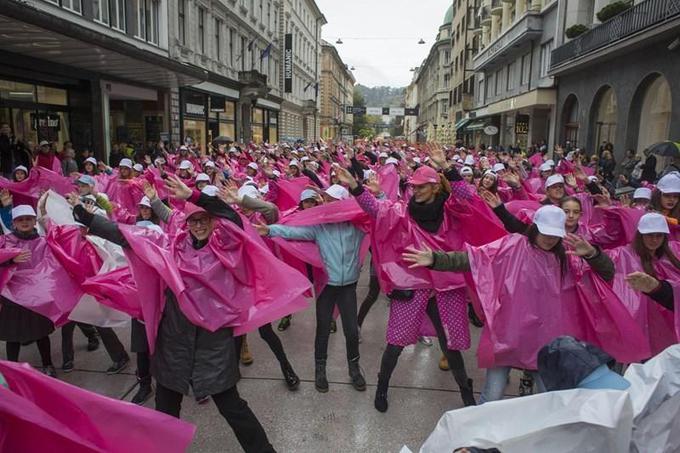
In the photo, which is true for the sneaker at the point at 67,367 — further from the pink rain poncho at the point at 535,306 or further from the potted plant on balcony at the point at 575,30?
the potted plant on balcony at the point at 575,30

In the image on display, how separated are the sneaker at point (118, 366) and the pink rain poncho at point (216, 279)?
1.83m

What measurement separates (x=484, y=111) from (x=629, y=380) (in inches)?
1557

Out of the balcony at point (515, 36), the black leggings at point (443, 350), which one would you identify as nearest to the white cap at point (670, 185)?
the black leggings at point (443, 350)

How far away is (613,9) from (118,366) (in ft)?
62.5

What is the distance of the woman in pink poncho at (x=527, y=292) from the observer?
139 inches

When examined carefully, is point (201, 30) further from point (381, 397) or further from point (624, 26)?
point (381, 397)

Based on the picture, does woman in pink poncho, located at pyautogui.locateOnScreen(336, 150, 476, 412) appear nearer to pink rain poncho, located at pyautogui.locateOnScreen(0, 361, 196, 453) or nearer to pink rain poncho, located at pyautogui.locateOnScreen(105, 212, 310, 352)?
pink rain poncho, located at pyautogui.locateOnScreen(105, 212, 310, 352)

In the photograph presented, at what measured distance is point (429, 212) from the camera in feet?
14.2

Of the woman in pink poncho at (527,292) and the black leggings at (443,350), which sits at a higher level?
the woman in pink poncho at (527,292)

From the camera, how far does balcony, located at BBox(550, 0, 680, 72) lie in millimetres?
14133

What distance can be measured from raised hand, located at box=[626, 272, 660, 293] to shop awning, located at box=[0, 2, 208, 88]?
10355 millimetres

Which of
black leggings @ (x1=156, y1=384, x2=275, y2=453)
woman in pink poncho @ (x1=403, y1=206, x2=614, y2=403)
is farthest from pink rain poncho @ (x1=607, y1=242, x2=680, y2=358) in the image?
black leggings @ (x1=156, y1=384, x2=275, y2=453)

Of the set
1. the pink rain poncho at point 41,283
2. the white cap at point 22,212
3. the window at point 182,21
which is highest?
the window at point 182,21

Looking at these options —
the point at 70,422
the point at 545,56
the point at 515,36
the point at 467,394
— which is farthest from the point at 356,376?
the point at 515,36
